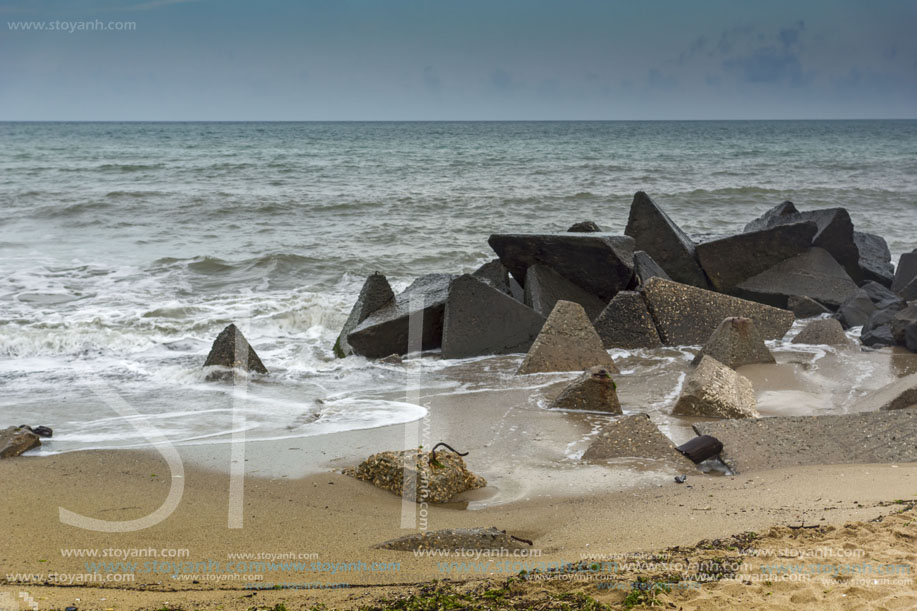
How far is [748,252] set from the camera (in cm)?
852

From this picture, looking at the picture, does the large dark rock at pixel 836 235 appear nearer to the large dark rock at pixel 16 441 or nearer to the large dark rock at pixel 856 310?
the large dark rock at pixel 856 310

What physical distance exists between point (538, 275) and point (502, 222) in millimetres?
8078

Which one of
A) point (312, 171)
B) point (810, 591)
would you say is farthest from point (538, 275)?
point (312, 171)

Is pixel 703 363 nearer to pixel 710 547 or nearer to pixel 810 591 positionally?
pixel 710 547

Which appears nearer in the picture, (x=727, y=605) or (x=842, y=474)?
(x=727, y=605)

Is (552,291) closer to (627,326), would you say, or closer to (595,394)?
(627,326)

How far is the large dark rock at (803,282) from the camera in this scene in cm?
846

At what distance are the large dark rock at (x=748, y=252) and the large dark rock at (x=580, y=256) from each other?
1.37 m

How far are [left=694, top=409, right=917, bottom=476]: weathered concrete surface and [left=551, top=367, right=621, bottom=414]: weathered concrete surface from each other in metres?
0.75

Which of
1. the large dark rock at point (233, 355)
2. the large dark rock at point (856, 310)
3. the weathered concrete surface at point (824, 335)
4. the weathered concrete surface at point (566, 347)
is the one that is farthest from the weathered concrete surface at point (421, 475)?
the large dark rock at point (856, 310)

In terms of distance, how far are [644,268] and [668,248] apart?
3.24 feet

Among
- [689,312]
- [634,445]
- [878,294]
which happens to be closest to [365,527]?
[634,445]

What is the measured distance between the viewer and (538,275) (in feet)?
24.8

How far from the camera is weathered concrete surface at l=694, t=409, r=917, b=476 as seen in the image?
4102mm
